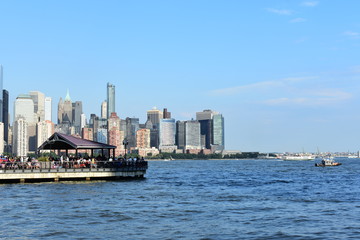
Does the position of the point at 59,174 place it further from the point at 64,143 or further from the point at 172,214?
the point at 172,214

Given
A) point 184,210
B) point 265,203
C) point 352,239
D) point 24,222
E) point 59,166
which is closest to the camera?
point 352,239

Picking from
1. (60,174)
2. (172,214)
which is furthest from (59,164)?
(172,214)

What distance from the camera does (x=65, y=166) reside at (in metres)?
62.2

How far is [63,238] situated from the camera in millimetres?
27406

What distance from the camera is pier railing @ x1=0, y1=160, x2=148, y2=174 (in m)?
58.9

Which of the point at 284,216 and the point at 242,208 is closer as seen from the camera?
the point at 284,216

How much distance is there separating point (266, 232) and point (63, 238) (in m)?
11.1

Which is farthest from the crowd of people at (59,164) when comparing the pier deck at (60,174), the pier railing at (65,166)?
the pier deck at (60,174)

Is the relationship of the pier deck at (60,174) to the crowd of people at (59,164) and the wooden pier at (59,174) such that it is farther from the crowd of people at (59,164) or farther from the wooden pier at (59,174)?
the crowd of people at (59,164)

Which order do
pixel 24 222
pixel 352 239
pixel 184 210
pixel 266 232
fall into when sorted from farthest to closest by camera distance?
1. pixel 184 210
2. pixel 24 222
3. pixel 266 232
4. pixel 352 239

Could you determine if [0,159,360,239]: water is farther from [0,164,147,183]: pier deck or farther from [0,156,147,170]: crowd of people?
[0,156,147,170]: crowd of people

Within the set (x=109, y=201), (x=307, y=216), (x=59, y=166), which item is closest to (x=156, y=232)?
(x=307, y=216)

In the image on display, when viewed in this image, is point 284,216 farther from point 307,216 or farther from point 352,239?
point 352,239

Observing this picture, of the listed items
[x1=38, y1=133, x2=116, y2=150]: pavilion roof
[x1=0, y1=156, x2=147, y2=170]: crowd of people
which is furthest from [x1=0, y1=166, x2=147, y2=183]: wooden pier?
[x1=38, y1=133, x2=116, y2=150]: pavilion roof
